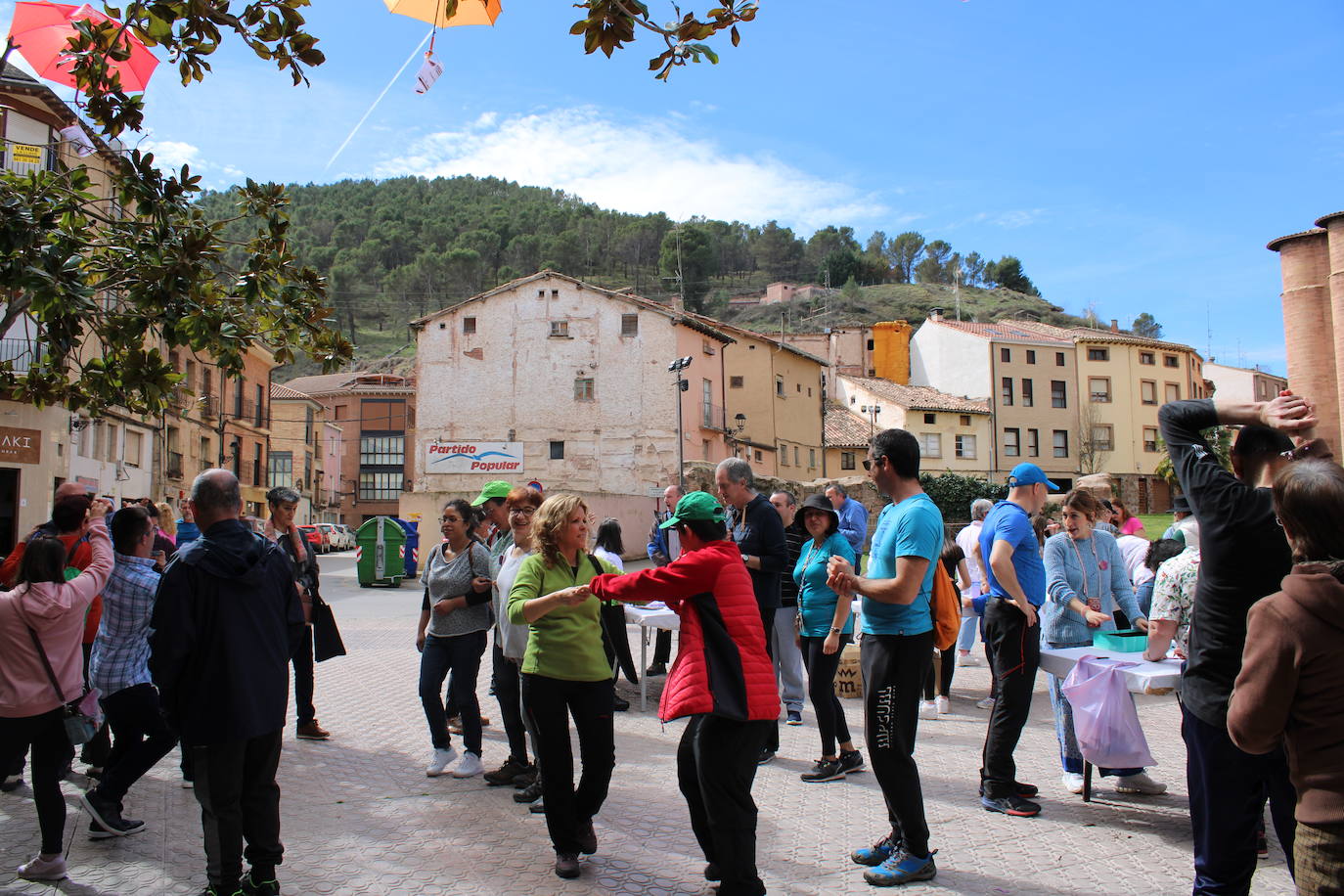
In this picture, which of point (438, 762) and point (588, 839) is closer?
point (588, 839)

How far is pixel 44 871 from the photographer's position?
418cm

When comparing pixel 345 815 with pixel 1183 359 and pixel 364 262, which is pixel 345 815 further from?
pixel 364 262

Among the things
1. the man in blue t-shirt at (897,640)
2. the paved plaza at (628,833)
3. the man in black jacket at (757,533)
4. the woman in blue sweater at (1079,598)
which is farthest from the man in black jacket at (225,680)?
the woman in blue sweater at (1079,598)

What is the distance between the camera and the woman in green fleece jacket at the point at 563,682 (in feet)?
14.4

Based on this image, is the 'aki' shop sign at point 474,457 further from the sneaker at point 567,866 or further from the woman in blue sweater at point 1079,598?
the sneaker at point 567,866

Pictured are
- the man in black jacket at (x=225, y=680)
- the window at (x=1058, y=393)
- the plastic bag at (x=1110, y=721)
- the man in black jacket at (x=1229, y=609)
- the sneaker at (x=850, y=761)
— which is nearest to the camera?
the man in black jacket at (x=1229, y=609)

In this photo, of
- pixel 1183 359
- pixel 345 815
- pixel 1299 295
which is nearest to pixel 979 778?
pixel 345 815

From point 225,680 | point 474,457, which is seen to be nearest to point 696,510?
point 225,680

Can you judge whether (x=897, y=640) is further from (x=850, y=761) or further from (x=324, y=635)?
(x=324, y=635)

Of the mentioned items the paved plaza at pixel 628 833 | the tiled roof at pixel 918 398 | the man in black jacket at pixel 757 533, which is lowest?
the paved plaza at pixel 628 833

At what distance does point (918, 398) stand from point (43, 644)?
180 ft

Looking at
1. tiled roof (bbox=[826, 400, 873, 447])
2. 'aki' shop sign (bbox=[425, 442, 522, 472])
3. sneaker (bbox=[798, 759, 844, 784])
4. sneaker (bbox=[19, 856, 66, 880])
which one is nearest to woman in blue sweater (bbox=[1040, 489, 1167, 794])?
sneaker (bbox=[798, 759, 844, 784])

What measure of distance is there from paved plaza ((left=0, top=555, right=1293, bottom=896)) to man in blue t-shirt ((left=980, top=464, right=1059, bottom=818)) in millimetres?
175

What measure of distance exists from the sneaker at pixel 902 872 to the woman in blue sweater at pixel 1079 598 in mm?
1851
